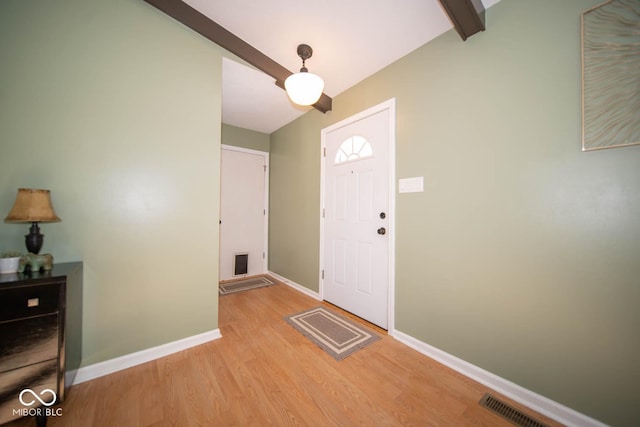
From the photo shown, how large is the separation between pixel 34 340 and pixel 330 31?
281cm

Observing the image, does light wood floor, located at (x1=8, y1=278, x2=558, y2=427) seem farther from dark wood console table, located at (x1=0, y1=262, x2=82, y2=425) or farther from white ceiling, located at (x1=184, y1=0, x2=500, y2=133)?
white ceiling, located at (x1=184, y1=0, x2=500, y2=133)

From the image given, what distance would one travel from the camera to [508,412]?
1.33 m

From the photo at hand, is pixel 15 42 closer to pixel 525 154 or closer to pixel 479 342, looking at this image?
pixel 525 154

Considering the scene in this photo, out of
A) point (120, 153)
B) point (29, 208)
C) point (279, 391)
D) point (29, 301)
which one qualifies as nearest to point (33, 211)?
point (29, 208)

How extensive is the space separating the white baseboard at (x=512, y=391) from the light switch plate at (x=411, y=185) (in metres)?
1.30

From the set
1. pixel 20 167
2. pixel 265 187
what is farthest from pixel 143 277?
pixel 265 187

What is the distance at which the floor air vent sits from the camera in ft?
4.12

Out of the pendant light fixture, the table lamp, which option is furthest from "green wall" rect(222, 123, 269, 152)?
the table lamp

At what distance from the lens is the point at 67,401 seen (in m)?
1.36

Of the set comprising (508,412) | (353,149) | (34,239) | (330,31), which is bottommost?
(508,412)

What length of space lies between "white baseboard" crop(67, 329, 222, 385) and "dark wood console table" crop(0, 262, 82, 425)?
250 millimetres

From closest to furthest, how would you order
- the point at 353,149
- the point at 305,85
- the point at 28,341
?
the point at 28,341
the point at 305,85
the point at 353,149

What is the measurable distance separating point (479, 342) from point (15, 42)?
360cm

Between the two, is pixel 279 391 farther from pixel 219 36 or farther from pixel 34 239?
pixel 219 36
